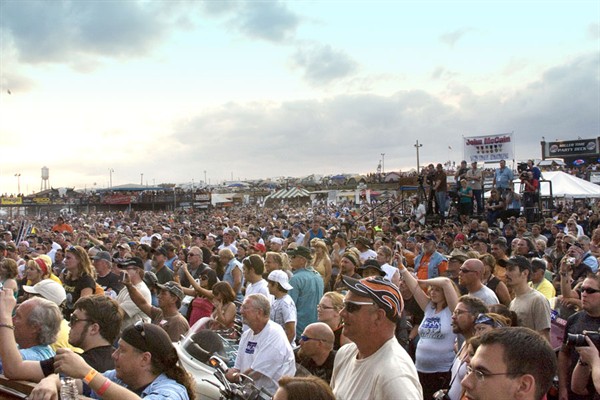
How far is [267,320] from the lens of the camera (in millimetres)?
4711

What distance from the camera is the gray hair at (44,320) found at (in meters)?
3.94

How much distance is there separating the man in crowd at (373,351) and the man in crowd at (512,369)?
357 millimetres

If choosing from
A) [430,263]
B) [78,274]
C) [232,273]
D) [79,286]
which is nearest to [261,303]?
[79,286]

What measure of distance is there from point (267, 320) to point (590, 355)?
2.44 m

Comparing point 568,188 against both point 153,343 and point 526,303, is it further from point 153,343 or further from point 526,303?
point 153,343

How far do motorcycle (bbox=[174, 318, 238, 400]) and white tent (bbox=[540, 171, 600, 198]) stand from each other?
15926 mm

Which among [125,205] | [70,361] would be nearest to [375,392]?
[70,361]

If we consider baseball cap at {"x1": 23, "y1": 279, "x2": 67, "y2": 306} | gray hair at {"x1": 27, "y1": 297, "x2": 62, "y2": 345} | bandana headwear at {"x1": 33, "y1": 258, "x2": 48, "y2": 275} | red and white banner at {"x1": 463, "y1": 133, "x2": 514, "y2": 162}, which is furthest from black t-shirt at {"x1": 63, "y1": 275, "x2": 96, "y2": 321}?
red and white banner at {"x1": 463, "y1": 133, "x2": 514, "y2": 162}

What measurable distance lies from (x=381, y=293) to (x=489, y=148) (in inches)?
744

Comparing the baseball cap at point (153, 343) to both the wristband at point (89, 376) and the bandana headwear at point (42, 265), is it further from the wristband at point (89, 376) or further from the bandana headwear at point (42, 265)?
the bandana headwear at point (42, 265)

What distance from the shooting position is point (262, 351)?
14.7 ft

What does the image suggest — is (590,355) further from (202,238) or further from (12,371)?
(202,238)

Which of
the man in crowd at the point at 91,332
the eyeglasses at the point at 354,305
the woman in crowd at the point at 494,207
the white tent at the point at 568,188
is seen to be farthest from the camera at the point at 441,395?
the white tent at the point at 568,188

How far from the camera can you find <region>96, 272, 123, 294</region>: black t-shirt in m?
7.85
